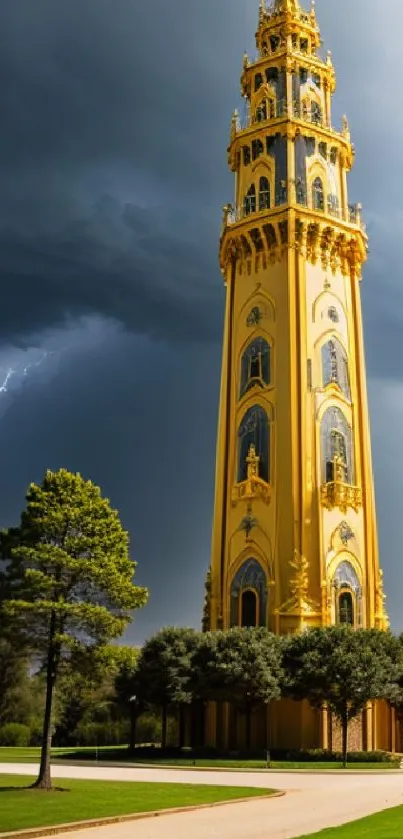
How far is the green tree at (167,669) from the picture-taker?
59.0 metres

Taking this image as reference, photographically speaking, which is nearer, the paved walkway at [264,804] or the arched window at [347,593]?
the paved walkway at [264,804]

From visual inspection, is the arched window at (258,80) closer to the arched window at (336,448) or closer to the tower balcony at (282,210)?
the tower balcony at (282,210)

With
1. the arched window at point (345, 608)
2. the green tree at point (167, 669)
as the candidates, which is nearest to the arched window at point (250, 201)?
the arched window at point (345, 608)

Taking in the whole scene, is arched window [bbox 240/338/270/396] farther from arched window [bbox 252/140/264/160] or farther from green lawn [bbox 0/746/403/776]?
green lawn [bbox 0/746/403/776]

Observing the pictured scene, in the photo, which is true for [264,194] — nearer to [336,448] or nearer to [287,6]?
[287,6]

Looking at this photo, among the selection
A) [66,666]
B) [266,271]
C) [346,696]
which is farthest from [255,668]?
[266,271]

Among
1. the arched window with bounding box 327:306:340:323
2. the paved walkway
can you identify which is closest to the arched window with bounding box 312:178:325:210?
the arched window with bounding box 327:306:340:323

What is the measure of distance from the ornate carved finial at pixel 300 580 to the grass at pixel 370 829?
140 ft

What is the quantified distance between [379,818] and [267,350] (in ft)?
181

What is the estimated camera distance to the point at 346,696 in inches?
2261

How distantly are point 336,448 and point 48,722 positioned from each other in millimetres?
43303

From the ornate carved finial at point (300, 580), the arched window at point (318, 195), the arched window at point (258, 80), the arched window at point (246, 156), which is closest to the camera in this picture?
the ornate carved finial at point (300, 580)

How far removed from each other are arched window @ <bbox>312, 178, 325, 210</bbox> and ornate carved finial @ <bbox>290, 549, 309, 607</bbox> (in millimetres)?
32585

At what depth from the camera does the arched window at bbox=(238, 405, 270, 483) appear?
7381cm
